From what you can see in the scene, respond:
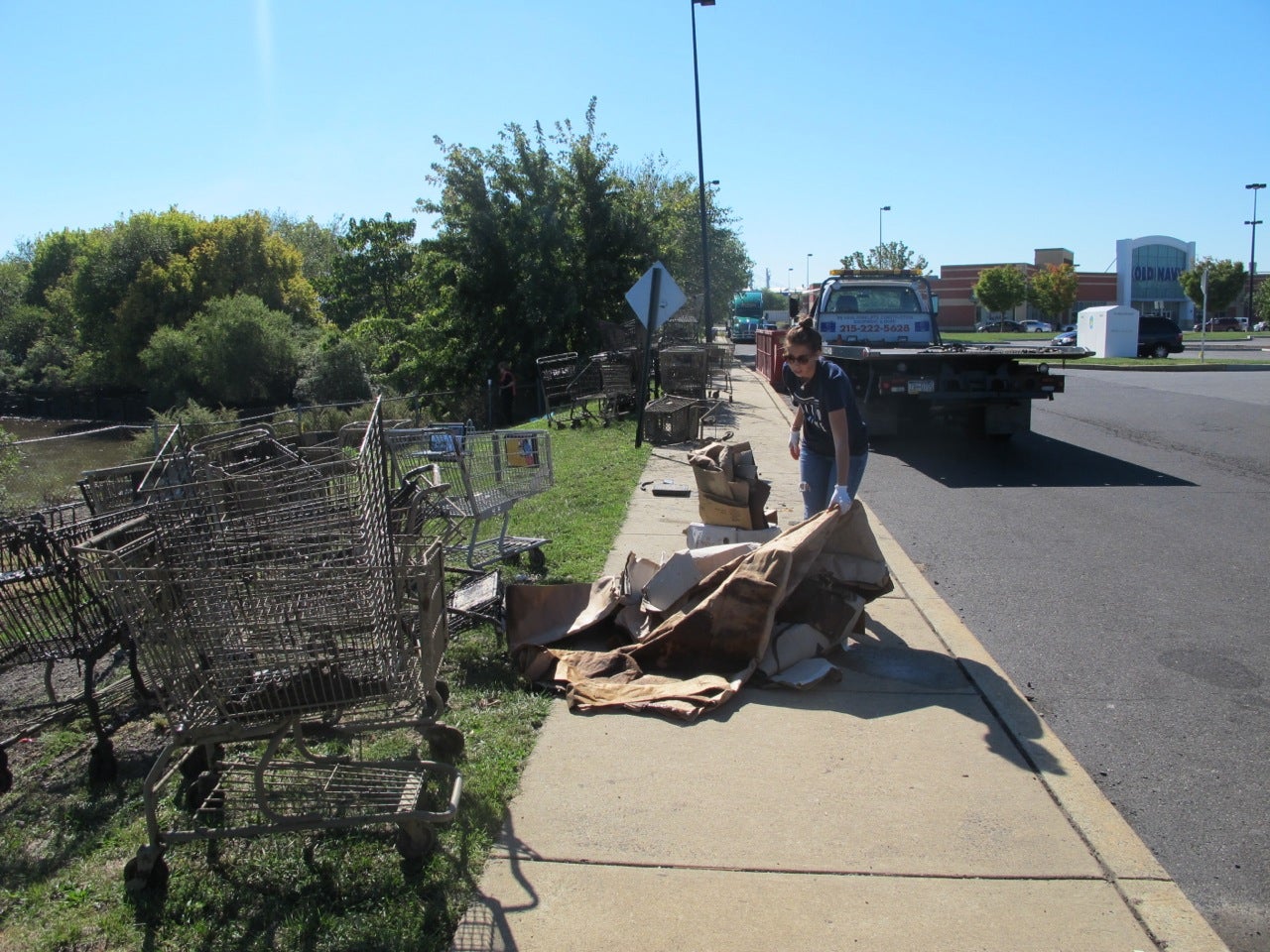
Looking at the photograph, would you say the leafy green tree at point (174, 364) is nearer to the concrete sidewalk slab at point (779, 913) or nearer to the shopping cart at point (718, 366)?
the shopping cart at point (718, 366)

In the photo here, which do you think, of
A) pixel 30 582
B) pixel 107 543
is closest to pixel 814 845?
pixel 107 543

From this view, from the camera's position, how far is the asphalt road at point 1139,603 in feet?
12.8

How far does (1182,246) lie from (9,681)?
88.5m

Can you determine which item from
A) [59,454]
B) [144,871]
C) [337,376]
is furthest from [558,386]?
[59,454]

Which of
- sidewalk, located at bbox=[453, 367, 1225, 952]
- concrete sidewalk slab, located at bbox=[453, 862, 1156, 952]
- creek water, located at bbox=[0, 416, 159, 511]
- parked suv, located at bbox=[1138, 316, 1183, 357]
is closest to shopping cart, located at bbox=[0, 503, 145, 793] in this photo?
creek water, located at bbox=[0, 416, 159, 511]

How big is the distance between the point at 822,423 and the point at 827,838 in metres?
3.42

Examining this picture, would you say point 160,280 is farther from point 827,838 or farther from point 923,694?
A: point 827,838

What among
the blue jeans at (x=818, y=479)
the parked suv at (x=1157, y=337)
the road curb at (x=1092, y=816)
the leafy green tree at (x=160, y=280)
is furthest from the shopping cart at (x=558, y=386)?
the leafy green tree at (x=160, y=280)

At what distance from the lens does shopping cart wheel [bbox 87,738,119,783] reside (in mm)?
4359

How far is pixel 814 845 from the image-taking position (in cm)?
357

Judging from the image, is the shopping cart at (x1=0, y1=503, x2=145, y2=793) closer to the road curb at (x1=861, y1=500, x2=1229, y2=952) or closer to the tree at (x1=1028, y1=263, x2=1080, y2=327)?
the road curb at (x1=861, y1=500, x2=1229, y2=952)

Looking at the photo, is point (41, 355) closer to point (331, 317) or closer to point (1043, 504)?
point (331, 317)

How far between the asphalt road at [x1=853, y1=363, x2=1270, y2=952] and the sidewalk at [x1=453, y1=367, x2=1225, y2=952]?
0.24 metres

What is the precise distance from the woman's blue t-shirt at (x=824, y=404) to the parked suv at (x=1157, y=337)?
129 feet
